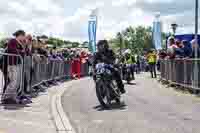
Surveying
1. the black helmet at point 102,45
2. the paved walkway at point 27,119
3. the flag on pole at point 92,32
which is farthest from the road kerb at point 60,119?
the flag on pole at point 92,32

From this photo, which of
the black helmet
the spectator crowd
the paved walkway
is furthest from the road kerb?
the black helmet

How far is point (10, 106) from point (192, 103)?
17.3 feet

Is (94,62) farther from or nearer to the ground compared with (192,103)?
farther from the ground

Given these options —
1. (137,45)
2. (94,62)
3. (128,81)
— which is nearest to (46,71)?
(128,81)

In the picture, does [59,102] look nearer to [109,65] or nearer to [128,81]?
[109,65]

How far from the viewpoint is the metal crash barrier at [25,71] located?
13086 millimetres

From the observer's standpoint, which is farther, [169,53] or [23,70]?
[169,53]

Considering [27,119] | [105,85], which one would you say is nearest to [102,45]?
[105,85]

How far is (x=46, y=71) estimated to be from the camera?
20766 mm

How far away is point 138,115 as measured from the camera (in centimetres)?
1163

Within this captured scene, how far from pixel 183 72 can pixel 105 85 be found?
601 centimetres

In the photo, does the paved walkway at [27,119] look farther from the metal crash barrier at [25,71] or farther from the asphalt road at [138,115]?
the metal crash barrier at [25,71]

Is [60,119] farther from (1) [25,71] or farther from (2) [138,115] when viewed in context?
(1) [25,71]

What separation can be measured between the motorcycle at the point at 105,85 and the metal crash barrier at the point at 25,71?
2.18m
